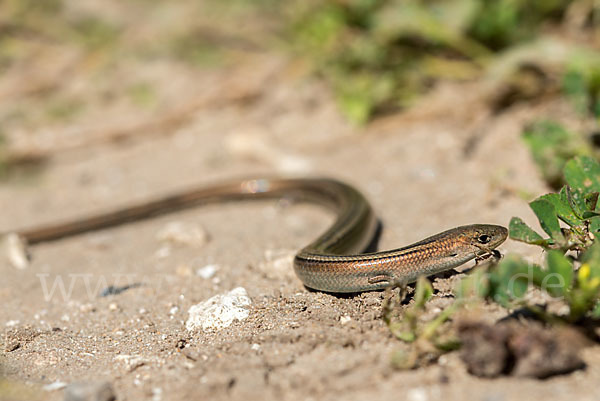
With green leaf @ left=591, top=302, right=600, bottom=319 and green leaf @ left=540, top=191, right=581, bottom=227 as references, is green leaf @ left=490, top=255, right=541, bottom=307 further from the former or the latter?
green leaf @ left=540, top=191, right=581, bottom=227

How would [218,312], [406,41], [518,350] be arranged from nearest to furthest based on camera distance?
[518,350]
[218,312]
[406,41]

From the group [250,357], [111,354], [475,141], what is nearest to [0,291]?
[111,354]

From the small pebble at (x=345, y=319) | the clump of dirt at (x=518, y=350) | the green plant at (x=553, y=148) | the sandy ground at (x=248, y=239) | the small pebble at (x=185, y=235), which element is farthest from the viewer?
the small pebble at (x=185, y=235)

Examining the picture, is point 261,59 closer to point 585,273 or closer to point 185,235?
point 185,235

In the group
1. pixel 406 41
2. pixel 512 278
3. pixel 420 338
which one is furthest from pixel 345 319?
pixel 406 41

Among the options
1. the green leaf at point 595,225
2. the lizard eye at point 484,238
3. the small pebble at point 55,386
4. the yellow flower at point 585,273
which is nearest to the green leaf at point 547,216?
the green leaf at point 595,225

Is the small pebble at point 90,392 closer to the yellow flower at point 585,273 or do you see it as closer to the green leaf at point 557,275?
the green leaf at point 557,275

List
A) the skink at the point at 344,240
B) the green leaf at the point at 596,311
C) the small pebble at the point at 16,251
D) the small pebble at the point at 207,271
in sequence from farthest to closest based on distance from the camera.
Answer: the small pebble at the point at 16,251 → the small pebble at the point at 207,271 → the skink at the point at 344,240 → the green leaf at the point at 596,311
